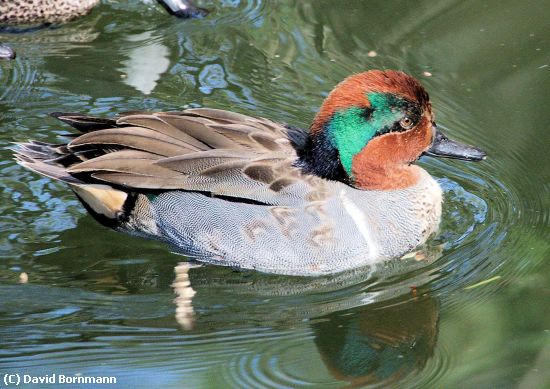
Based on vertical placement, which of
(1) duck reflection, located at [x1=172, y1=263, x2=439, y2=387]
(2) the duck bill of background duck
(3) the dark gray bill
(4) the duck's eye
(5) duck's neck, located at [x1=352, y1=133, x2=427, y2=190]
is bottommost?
(1) duck reflection, located at [x1=172, y1=263, x2=439, y2=387]

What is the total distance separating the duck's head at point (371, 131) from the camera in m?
4.95

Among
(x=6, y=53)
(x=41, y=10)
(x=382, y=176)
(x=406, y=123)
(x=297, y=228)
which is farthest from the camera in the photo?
(x=41, y=10)

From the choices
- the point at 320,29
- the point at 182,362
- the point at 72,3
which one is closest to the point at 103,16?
the point at 72,3

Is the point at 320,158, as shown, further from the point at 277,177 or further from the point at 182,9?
the point at 182,9

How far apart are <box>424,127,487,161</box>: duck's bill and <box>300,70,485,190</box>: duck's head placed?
0.03m

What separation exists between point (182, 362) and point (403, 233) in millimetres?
1425

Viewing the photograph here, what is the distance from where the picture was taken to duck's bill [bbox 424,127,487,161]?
5.31m

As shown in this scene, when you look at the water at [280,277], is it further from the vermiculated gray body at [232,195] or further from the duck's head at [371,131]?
the duck's head at [371,131]

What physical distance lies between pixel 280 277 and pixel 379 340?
0.72 m

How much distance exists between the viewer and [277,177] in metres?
5.02

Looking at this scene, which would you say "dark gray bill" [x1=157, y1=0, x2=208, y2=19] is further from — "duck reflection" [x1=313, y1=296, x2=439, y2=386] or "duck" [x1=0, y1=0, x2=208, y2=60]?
"duck reflection" [x1=313, y1=296, x2=439, y2=386]

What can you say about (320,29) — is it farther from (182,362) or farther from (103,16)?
(182,362)

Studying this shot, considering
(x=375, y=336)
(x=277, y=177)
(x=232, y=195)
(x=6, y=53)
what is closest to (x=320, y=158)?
(x=277, y=177)

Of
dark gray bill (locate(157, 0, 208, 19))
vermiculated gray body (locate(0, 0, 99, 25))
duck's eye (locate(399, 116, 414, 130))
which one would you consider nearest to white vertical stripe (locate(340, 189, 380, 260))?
duck's eye (locate(399, 116, 414, 130))
